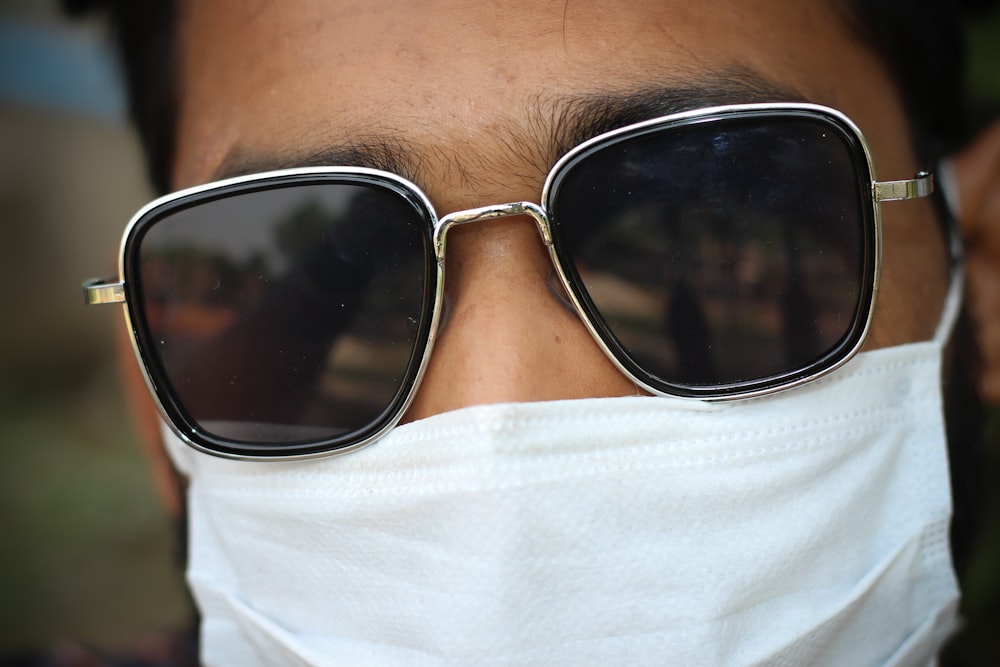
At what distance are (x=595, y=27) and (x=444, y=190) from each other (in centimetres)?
29

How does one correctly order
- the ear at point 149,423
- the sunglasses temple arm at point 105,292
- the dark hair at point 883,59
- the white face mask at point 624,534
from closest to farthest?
the white face mask at point 624,534 < the sunglasses temple arm at point 105,292 < the dark hair at point 883,59 < the ear at point 149,423

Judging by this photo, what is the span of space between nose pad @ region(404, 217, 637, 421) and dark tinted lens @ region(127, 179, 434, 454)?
41 mm

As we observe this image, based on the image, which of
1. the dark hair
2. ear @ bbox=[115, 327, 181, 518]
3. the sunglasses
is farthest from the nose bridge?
ear @ bbox=[115, 327, 181, 518]

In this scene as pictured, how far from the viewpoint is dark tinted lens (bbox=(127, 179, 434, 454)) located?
3.42 ft

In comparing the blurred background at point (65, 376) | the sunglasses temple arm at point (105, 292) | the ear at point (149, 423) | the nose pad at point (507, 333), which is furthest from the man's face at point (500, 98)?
the blurred background at point (65, 376)

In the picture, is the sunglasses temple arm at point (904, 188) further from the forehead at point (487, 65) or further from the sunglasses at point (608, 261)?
the forehead at point (487, 65)

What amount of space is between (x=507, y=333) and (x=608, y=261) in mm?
155

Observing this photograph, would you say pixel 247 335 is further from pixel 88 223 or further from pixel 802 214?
pixel 88 223

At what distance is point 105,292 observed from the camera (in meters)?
1.15

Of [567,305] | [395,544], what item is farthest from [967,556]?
[395,544]

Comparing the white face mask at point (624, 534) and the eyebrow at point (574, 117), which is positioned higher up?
the eyebrow at point (574, 117)

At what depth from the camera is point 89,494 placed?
3762 mm

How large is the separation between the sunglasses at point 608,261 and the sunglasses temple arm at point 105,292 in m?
0.08

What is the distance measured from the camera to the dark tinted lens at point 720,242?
3.26 feet
